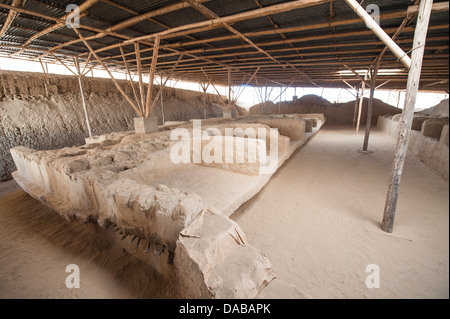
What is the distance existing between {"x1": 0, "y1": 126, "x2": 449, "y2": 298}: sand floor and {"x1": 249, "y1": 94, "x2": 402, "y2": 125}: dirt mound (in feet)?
45.2

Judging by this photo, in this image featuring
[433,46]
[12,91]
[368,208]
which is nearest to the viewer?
[368,208]

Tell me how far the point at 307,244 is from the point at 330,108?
62.2ft

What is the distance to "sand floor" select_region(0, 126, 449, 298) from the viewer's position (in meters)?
2.35

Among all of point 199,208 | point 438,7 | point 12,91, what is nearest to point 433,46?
point 438,7

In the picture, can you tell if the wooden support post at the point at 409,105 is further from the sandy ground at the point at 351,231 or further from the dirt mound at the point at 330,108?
the dirt mound at the point at 330,108

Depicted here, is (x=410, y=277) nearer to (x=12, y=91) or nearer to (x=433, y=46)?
(x=433, y=46)

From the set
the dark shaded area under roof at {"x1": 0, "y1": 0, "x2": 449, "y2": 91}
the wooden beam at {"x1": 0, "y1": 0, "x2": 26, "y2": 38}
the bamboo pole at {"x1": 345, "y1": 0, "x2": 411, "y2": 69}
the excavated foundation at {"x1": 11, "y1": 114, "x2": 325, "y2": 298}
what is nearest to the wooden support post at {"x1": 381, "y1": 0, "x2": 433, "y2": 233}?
the bamboo pole at {"x1": 345, "y1": 0, "x2": 411, "y2": 69}

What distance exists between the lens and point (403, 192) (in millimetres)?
4195

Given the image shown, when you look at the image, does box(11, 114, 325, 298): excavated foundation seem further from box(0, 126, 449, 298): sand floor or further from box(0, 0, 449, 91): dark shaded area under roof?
box(0, 0, 449, 91): dark shaded area under roof

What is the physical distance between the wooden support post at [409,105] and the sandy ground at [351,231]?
454 mm

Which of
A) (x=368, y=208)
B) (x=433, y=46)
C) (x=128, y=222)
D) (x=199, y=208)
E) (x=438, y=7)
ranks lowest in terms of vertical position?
(x=368, y=208)
